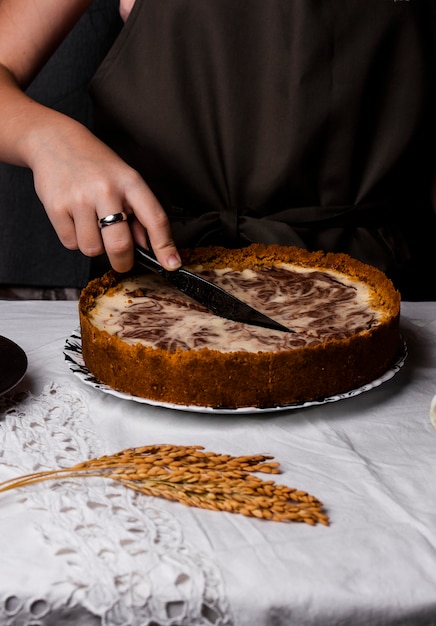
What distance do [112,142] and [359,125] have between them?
51cm

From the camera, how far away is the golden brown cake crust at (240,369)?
94 cm

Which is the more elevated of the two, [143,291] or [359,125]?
[359,125]

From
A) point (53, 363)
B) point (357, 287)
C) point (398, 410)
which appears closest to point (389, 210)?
point (357, 287)

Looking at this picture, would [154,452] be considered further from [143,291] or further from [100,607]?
[143,291]

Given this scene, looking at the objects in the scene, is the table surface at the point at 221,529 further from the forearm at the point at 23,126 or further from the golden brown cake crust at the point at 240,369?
the forearm at the point at 23,126

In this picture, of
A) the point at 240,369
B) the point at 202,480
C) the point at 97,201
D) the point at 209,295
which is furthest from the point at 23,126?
the point at 202,480

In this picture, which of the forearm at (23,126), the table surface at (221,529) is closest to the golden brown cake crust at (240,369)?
the table surface at (221,529)

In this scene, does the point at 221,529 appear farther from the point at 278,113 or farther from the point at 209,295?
the point at 278,113

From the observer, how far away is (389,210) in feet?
5.33

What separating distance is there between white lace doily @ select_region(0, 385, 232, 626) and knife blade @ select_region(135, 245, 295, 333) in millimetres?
294

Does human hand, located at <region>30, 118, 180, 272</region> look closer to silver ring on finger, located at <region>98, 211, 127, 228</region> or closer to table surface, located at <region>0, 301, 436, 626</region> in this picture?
silver ring on finger, located at <region>98, 211, 127, 228</region>

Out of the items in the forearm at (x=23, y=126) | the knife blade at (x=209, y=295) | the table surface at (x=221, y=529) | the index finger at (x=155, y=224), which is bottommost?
the table surface at (x=221, y=529)

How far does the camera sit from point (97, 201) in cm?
115

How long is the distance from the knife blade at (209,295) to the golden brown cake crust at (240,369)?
0.11 metres
